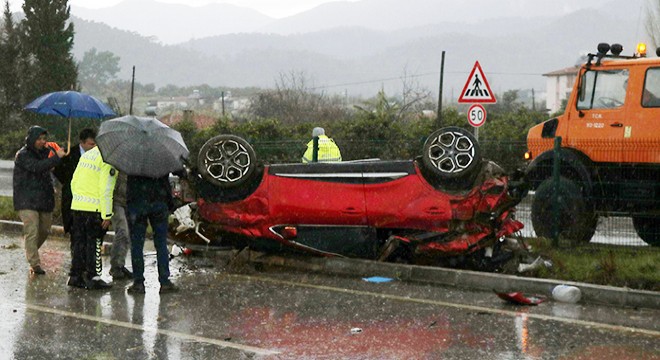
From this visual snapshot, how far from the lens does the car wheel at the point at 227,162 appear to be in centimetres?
1188

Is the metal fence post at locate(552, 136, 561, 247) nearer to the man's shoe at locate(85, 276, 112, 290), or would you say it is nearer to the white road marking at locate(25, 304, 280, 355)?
the man's shoe at locate(85, 276, 112, 290)

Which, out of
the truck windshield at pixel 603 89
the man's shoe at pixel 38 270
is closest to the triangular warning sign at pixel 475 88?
the truck windshield at pixel 603 89

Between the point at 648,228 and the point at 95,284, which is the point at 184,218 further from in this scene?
the point at 648,228

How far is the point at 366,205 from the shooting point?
11.6 metres

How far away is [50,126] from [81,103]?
2996 cm

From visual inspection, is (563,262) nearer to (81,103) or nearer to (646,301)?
(646,301)

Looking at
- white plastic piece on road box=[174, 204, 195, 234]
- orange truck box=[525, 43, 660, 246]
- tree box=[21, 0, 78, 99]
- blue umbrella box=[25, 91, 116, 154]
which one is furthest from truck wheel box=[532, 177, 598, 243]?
tree box=[21, 0, 78, 99]

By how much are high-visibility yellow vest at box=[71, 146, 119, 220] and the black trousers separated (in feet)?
0.33

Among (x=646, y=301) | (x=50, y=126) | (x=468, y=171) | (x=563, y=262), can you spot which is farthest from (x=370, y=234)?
(x=50, y=126)

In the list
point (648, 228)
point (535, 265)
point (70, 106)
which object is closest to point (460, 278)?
point (535, 265)

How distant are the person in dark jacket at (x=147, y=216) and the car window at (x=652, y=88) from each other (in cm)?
638

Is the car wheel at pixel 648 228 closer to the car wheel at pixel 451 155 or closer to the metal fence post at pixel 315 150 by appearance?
the car wheel at pixel 451 155

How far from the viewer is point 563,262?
1139cm

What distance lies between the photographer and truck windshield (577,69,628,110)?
13.8 m
